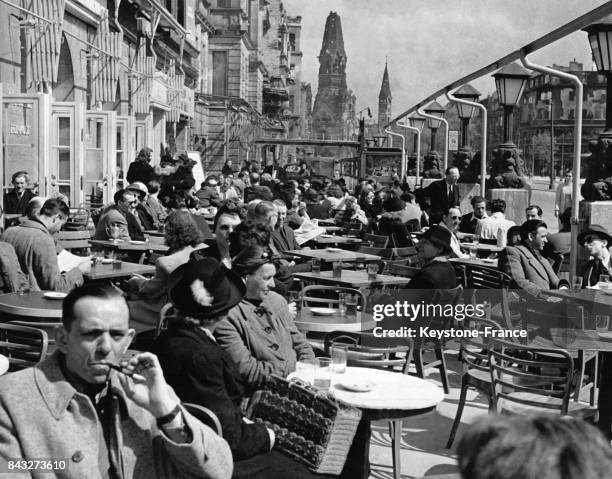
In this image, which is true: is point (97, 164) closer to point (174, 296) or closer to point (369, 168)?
point (174, 296)

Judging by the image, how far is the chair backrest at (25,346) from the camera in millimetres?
4949

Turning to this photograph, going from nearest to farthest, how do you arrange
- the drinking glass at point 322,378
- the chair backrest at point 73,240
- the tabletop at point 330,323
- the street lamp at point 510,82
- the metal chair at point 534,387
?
the drinking glass at point 322,378
the metal chair at point 534,387
the tabletop at point 330,323
the chair backrest at point 73,240
the street lamp at point 510,82

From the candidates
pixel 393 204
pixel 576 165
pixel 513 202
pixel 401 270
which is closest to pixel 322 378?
pixel 401 270

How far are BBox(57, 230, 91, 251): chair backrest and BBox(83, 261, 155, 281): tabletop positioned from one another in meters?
2.67

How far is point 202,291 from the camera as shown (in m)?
3.79

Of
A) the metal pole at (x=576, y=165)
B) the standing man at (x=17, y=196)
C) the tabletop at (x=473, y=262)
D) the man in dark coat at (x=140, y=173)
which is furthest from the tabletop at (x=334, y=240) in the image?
the man in dark coat at (x=140, y=173)

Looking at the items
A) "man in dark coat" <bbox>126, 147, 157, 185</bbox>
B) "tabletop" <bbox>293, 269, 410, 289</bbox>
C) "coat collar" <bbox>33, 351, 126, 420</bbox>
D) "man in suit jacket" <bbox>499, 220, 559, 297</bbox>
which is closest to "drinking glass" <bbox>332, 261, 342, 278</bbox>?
"tabletop" <bbox>293, 269, 410, 289</bbox>

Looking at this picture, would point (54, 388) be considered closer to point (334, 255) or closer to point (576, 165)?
point (576, 165)

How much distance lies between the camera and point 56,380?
109 inches

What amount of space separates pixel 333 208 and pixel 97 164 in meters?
4.81

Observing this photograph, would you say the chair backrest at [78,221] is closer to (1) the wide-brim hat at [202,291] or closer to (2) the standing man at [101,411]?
(1) the wide-brim hat at [202,291]

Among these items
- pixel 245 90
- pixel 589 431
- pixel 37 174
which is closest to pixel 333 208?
pixel 37 174

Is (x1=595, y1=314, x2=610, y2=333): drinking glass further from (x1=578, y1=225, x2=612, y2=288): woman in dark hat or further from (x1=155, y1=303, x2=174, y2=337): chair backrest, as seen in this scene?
(x1=155, y1=303, x2=174, y2=337): chair backrest

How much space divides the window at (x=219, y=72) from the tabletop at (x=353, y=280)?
5408cm
